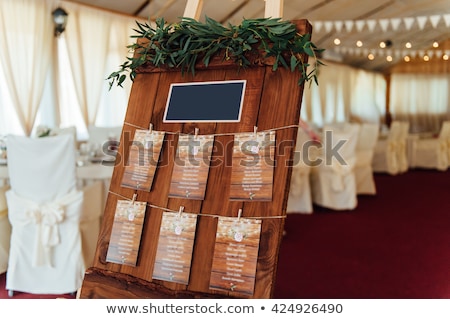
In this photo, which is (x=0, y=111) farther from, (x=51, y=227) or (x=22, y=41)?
(x=51, y=227)

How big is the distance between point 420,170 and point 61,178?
17.8 feet

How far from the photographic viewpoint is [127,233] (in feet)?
3.75

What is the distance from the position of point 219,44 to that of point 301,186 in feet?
10.4

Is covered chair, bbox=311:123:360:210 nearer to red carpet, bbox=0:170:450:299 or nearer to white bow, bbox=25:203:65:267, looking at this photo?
red carpet, bbox=0:170:450:299

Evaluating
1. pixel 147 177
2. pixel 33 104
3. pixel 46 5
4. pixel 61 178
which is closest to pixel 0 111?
pixel 33 104

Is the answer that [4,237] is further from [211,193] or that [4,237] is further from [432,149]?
[432,149]

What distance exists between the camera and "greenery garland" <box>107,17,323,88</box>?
3.39 feet

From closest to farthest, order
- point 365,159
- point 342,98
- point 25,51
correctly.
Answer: point 25,51
point 365,159
point 342,98

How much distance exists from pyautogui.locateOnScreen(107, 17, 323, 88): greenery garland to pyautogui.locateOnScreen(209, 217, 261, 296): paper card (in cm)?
41

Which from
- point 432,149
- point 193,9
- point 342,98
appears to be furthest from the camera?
point 342,98

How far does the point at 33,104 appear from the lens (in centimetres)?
425

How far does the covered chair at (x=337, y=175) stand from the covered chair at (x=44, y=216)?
2.71m

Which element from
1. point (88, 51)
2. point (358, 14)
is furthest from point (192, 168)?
point (88, 51)

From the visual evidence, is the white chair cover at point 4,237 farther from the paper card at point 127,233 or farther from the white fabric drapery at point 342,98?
the white fabric drapery at point 342,98
